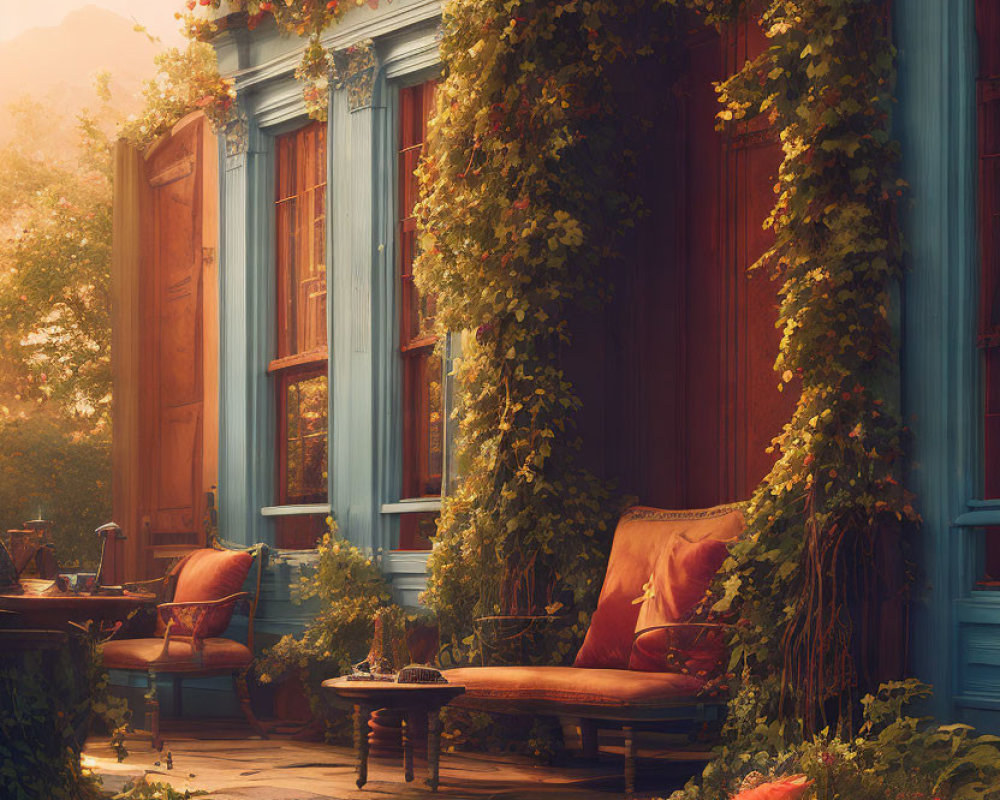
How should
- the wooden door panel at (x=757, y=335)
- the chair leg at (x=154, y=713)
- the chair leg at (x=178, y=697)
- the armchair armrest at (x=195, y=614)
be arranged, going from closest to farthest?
1. the wooden door panel at (x=757, y=335)
2. the chair leg at (x=154, y=713)
3. the armchair armrest at (x=195, y=614)
4. the chair leg at (x=178, y=697)

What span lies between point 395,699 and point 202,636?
2.73m

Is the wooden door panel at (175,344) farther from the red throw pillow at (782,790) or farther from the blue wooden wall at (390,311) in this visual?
the red throw pillow at (782,790)

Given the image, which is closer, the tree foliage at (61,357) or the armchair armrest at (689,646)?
the armchair armrest at (689,646)

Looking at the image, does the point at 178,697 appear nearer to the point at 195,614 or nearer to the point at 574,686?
the point at 195,614

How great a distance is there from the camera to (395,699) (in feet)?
19.1

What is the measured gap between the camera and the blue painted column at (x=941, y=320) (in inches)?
197

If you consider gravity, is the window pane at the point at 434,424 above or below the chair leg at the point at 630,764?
above

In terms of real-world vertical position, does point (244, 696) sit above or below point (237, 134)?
below

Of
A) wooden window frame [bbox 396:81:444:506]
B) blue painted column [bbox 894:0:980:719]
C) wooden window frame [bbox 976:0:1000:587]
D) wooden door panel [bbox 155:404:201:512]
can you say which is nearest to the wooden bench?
blue painted column [bbox 894:0:980:719]

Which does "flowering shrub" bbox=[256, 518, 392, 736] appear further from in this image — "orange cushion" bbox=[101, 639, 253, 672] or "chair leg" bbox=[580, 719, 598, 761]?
"chair leg" bbox=[580, 719, 598, 761]

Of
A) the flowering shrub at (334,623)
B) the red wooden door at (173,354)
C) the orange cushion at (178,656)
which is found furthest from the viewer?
the red wooden door at (173,354)

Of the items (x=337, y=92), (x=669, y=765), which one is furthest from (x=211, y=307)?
(x=669, y=765)

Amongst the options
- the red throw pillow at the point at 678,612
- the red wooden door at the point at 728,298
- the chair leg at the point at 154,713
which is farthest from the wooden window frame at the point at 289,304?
the red throw pillow at the point at 678,612

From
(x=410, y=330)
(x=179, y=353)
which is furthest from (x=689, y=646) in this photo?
(x=179, y=353)
